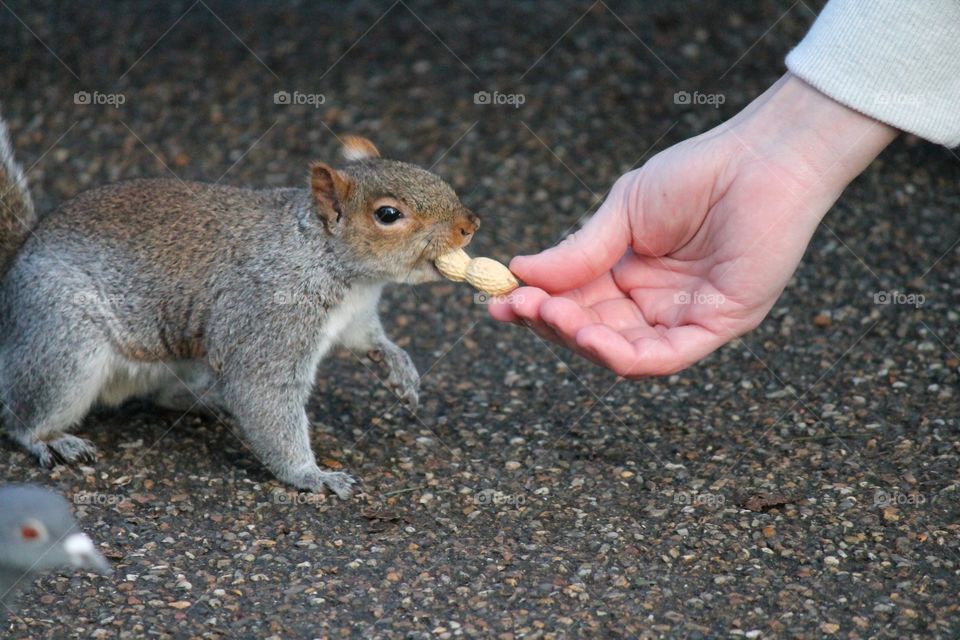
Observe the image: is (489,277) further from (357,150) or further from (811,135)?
(811,135)

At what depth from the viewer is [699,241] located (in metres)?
3.75

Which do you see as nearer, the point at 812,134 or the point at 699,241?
the point at 812,134

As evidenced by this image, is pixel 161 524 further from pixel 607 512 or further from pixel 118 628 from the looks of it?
pixel 607 512

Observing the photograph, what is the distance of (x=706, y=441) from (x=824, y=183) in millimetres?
1205

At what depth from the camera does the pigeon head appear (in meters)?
2.87

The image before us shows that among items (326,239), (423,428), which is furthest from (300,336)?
(423,428)

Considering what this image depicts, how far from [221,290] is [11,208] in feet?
3.19

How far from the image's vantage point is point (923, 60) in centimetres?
324

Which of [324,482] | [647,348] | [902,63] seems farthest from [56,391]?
[902,63]

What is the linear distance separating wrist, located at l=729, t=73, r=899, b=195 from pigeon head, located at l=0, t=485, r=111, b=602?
209cm

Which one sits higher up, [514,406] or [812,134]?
[812,134]

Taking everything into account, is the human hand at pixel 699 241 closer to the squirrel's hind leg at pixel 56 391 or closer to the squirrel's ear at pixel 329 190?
the squirrel's ear at pixel 329 190

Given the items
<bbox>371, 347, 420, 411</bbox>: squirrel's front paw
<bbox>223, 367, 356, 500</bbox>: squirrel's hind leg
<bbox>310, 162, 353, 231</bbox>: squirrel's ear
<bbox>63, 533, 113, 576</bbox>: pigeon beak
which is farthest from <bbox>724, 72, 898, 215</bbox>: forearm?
<bbox>63, 533, 113, 576</bbox>: pigeon beak

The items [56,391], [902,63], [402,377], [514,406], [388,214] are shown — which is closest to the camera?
[902,63]
